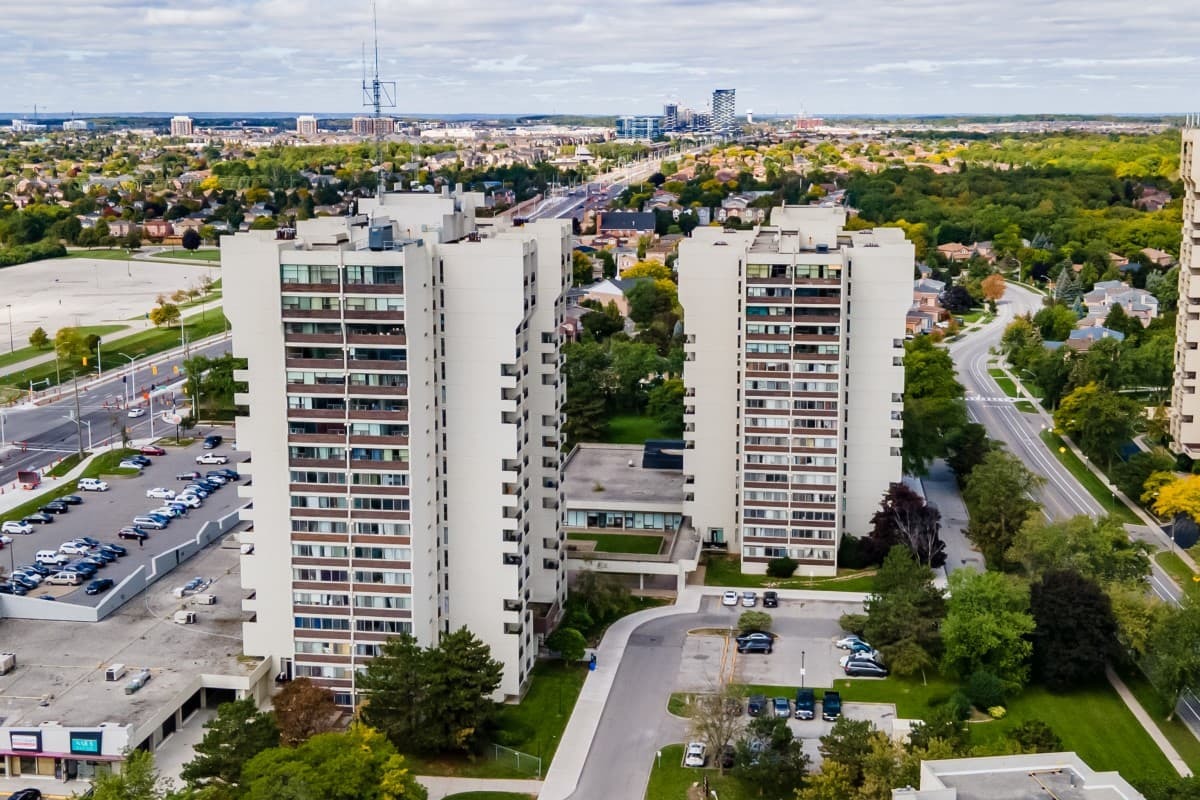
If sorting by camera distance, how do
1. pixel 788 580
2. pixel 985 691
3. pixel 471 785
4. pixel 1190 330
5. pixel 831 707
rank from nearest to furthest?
pixel 471 785 < pixel 831 707 < pixel 985 691 < pixel 788 580 < pixel 1190 330

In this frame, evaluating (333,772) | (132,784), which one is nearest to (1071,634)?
(333,772)

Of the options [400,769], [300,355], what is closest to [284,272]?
[300,355]

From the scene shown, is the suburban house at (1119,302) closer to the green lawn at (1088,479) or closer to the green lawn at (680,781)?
the green lawn at (1088,479)

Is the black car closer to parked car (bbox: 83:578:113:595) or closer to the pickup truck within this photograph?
the pickup truck

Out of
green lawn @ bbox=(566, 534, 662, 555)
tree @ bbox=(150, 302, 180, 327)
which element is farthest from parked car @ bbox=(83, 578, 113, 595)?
tree @ bbox=(150, 302, 180, 327)

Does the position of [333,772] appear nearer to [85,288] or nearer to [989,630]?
[989,630]

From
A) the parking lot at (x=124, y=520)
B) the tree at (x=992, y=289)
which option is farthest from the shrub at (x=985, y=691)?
the tree at (x=992, y=289)

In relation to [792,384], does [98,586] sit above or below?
below

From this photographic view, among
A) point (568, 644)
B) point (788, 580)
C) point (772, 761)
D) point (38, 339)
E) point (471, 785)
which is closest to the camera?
point (772, 761)
